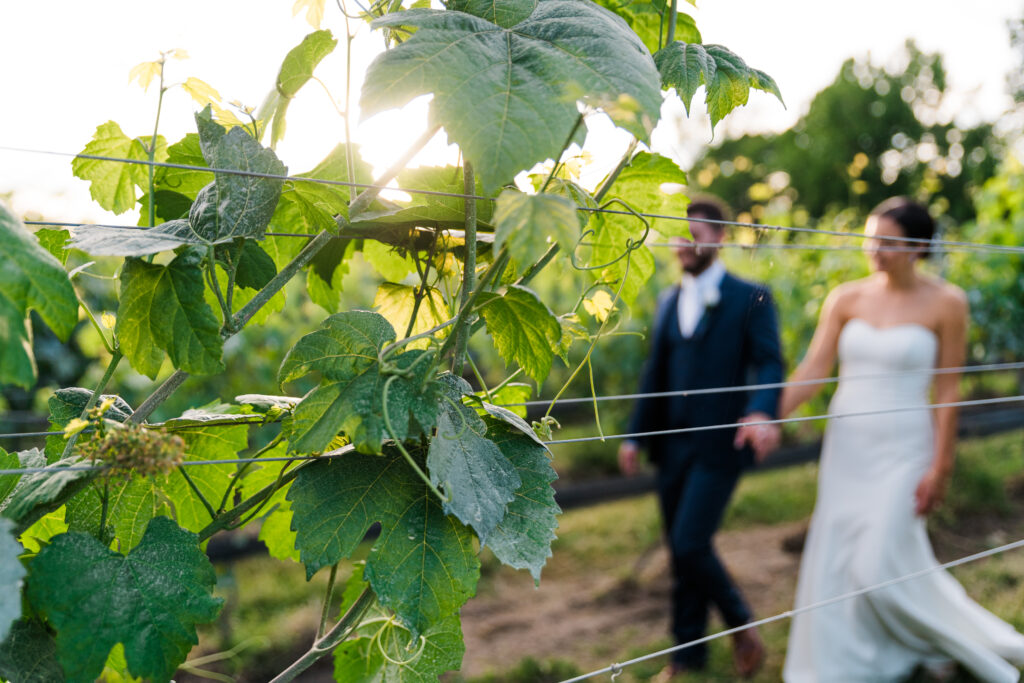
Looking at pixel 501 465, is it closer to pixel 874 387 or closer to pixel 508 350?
pixel 508 350

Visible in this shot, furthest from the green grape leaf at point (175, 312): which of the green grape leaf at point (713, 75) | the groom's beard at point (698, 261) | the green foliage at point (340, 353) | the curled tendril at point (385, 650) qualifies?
the groom's beard at point (698, 261)

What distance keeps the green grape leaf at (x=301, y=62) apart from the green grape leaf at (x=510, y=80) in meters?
0.19

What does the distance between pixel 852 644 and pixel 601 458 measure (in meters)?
4.47

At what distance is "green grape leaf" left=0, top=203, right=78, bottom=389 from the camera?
0.67 m

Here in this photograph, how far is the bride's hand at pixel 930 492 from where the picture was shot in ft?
11.8

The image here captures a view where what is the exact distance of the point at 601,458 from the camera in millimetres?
7965

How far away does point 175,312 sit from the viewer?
881 mm

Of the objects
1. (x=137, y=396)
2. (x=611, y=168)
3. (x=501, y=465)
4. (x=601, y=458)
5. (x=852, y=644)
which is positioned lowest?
(x=601, y=458)

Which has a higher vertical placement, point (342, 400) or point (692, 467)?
point (342, 400)

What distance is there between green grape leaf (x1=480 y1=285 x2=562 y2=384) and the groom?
2729 mm

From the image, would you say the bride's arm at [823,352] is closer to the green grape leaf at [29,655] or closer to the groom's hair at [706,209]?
the groom's hair at [706,209]

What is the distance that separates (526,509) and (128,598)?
453 millimetres

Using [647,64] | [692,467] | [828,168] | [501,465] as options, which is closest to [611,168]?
[647,64]

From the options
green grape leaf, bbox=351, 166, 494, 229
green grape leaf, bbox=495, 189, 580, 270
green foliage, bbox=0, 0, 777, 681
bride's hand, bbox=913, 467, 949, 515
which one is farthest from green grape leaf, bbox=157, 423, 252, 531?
bride's hand, bbox=913, 467, 949, 515
